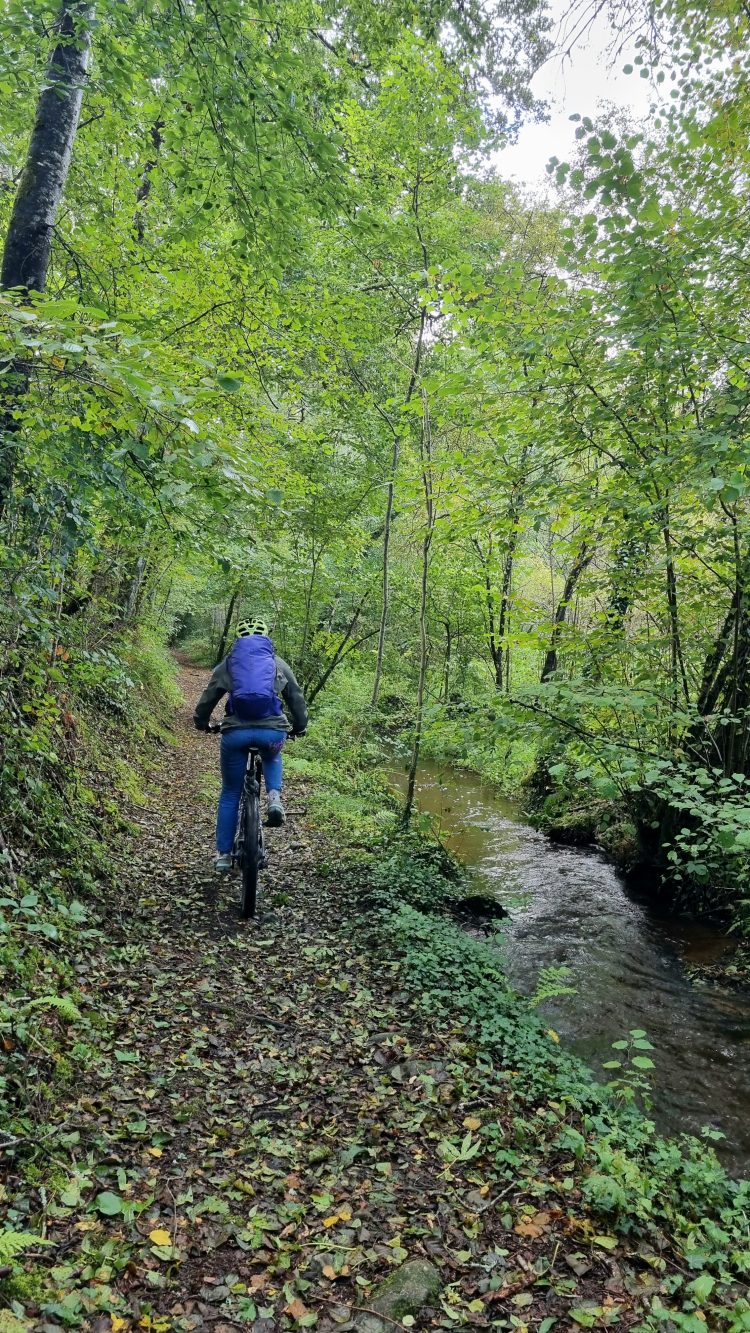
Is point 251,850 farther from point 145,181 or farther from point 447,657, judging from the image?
point 447,657

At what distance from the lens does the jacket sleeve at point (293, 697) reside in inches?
246

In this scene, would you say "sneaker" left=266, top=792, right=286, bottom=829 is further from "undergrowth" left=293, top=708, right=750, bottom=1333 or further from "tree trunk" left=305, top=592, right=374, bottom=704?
"tree trunk" left=305, top=592, right=374, bottom=704

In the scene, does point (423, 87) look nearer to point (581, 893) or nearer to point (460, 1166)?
point (581, 893)

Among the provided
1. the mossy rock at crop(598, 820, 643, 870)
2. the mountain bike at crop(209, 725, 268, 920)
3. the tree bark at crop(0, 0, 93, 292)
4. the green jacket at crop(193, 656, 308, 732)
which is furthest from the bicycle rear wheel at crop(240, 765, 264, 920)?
the mossy rock at crop(598, 820, 643, 870)

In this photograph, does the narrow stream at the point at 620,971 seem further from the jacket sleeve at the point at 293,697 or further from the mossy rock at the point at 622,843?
the jacket sleeve at the point at 293,697

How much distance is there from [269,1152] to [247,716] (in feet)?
10.8

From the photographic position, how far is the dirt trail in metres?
2.53

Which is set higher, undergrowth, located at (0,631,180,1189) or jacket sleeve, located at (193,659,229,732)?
jacket sleeve, located at (193,659,229,732)

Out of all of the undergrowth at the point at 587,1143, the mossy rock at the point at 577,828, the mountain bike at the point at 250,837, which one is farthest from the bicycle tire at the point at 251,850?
the mossy rock at the point at 577,828

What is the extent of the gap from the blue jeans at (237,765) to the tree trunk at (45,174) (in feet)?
8.47

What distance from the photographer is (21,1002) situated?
3.39 m

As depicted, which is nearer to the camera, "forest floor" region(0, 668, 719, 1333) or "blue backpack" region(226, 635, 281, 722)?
"forest floor" region(0, 668, 719, 1333)

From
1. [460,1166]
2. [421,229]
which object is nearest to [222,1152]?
[460,1166]

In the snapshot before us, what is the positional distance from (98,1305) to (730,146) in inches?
316
